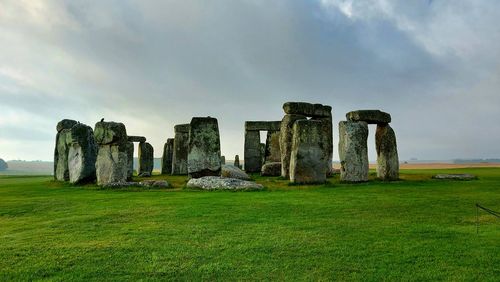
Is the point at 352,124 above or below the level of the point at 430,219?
above

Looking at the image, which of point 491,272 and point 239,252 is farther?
point 239,252

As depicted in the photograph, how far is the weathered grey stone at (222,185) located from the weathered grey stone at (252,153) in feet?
34.0

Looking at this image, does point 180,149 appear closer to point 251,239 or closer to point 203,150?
point 203,150

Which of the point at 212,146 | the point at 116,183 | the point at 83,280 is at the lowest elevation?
the point at 83,280

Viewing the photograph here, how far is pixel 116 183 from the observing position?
15195 millimetres

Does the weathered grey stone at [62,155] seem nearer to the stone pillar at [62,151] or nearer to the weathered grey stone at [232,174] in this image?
the stone pillar at [62,151]

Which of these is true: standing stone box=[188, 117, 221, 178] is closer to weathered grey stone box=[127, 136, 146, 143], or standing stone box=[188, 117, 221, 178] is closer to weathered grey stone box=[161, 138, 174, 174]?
weathered grey stone box=[161, 138, 174, 174]

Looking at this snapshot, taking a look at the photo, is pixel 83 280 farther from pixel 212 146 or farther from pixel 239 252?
pixel 212 146

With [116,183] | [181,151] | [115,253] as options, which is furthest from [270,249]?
[181,151]

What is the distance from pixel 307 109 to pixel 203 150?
625 centimetres

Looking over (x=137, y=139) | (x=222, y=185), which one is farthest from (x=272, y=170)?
(x=137, y=139)

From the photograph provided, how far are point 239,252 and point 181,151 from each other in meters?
18.8

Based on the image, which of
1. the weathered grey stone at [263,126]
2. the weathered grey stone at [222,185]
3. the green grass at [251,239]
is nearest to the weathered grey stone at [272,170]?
the weathered grey stone at [263,126]

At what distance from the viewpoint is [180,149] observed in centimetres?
2458
